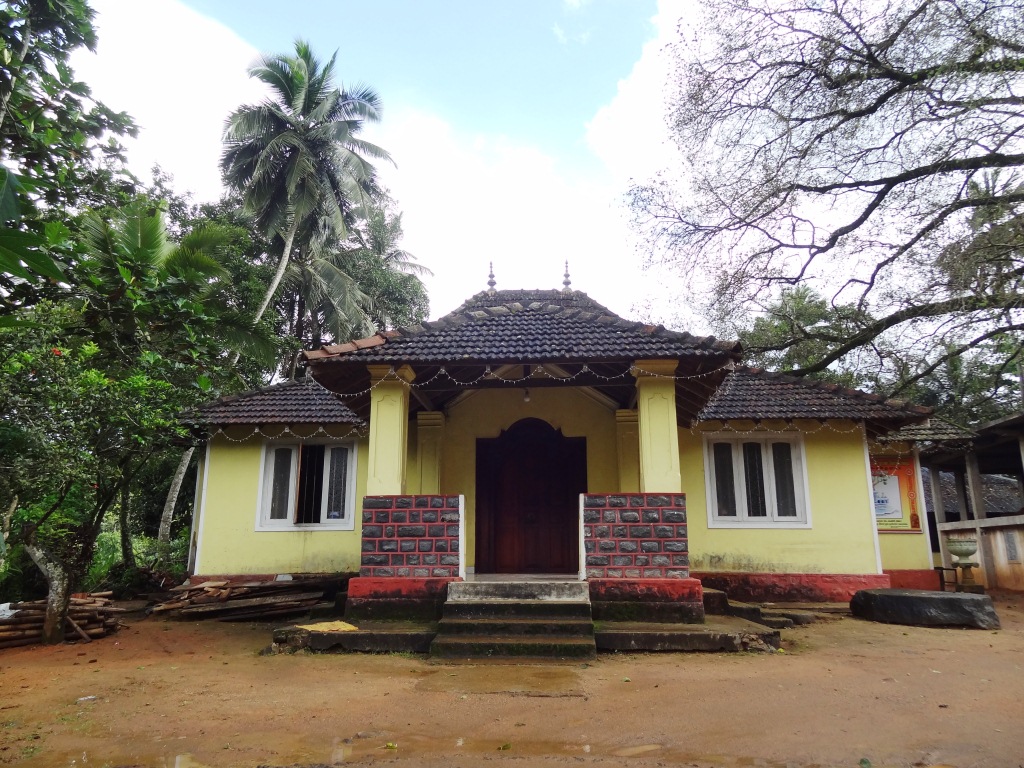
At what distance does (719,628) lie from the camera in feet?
21.3

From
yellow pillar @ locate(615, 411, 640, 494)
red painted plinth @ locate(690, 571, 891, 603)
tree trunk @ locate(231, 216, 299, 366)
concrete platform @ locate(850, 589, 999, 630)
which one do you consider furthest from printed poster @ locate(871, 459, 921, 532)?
tree trunk @ locate(231, 216, 299, 366)

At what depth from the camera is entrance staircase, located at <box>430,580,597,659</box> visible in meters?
6.02

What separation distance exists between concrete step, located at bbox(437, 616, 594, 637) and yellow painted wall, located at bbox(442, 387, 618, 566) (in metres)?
3.38

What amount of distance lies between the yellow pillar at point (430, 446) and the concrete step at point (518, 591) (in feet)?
9.25

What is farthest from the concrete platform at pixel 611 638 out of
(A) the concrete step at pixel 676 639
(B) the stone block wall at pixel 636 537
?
(B) the stone block wall at pixel 636 537

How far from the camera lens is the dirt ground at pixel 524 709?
3678mm

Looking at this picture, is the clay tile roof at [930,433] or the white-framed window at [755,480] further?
the clay tile roof at [930,433]

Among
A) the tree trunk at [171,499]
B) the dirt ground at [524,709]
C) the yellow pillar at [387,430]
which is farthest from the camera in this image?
the tree trunk at [171,499]

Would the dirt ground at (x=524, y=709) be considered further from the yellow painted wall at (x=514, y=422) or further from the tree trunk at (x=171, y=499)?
the tree trunk at (x=171, y=499)

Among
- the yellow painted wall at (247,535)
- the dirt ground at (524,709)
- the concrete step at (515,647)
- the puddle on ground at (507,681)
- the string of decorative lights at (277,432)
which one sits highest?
the string of decorative lights at (277,432)

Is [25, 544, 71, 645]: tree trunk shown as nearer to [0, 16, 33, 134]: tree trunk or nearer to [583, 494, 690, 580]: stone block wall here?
[0, 16, 33, 134]: tree trunk

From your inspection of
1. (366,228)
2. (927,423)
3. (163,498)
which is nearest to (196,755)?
(927,423)

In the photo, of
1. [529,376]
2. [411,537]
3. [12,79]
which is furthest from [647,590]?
[12,79]

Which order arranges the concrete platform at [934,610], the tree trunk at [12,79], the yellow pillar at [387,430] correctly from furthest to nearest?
the concrete platform at [934,610] < the yellow pillar at [387,430] < the tree trunk at [12,79]
